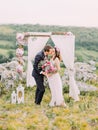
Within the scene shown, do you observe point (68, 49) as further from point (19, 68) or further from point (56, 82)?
point (19, 68)

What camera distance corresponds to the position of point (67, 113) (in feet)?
43.6

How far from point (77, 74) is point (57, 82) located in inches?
209

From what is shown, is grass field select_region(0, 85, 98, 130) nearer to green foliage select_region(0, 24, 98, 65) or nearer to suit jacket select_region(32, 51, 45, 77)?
suit jacket select_region(32, 51, 45, 77)

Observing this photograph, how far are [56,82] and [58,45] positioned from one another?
1952mm

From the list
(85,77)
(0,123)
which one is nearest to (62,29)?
(85,77)

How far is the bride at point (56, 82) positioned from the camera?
1397cm

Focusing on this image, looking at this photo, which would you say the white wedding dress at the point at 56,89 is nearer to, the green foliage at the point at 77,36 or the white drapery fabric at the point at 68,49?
the white drapery fabric at the point at 68,49

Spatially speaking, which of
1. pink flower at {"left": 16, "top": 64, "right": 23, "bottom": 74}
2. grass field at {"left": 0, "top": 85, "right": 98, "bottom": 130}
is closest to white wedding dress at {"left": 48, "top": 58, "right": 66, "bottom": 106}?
grass field at {"left": 0, "top": 85, "right": 98, "bottom": 130}

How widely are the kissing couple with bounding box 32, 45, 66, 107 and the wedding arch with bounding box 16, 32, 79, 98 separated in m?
1.46

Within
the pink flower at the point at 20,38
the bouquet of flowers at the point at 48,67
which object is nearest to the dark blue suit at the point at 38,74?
the bouquet of flowers at the point at 48,67

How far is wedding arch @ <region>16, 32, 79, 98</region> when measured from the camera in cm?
1559

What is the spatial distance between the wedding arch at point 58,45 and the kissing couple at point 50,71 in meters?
1.46

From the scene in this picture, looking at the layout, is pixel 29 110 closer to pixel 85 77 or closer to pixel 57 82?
pixel 57 82

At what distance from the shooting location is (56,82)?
14.1 metres
